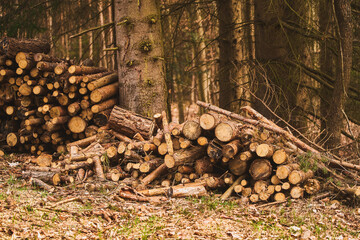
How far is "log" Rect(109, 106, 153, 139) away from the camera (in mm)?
6016

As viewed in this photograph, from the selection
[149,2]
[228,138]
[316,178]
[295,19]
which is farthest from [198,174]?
[295,19]

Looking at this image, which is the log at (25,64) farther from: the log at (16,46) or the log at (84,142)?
the log at (84,142)

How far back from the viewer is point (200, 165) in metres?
5.18

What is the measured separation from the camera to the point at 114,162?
566 centimetres

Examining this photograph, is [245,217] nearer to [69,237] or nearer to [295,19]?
[69,237]

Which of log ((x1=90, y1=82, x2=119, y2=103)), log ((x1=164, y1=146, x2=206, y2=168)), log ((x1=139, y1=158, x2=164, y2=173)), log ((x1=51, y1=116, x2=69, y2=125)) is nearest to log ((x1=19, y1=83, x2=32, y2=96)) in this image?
log ((x1=51, y1=116, x2=69, y2=125))

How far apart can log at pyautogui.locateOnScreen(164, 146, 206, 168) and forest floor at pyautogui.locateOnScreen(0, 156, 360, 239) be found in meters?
0.66

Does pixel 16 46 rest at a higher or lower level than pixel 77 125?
higher

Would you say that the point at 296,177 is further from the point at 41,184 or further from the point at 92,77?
the point at 92,77

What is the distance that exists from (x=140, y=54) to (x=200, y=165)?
107 inches

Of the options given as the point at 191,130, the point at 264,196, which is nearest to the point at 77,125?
the point at 191,130

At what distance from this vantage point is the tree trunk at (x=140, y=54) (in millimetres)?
6621

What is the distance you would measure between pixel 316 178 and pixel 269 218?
144 centimetres

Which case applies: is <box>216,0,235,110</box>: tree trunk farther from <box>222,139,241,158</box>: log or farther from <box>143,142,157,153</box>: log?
<box>222,139,241,158</box>: log
